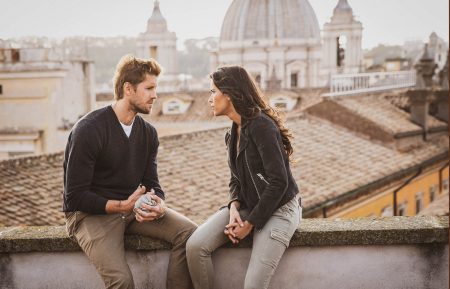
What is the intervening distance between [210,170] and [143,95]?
1001 cm

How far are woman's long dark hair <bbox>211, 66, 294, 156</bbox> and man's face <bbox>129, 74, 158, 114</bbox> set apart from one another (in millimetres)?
333

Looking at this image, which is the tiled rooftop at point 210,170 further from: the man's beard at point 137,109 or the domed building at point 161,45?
the domed building at point 161,45

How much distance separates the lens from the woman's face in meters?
3.59

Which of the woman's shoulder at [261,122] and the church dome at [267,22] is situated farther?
the church dome at [267,22]

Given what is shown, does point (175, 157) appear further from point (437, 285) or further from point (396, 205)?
point (437, 285)

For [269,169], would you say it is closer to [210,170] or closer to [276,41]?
[210,170]

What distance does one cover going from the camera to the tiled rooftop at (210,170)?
1014 centimetres

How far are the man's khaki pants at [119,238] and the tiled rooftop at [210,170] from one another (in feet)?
18.1

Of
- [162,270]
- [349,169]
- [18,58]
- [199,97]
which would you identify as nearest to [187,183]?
[349,169]

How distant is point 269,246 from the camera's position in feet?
11.4

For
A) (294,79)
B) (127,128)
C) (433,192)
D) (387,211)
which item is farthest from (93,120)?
(294,79)

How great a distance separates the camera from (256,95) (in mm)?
3605

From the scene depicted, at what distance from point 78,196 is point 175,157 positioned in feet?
34.3

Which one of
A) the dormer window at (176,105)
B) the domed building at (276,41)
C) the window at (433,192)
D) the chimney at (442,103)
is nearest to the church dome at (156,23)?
the domed building at (276,41)
